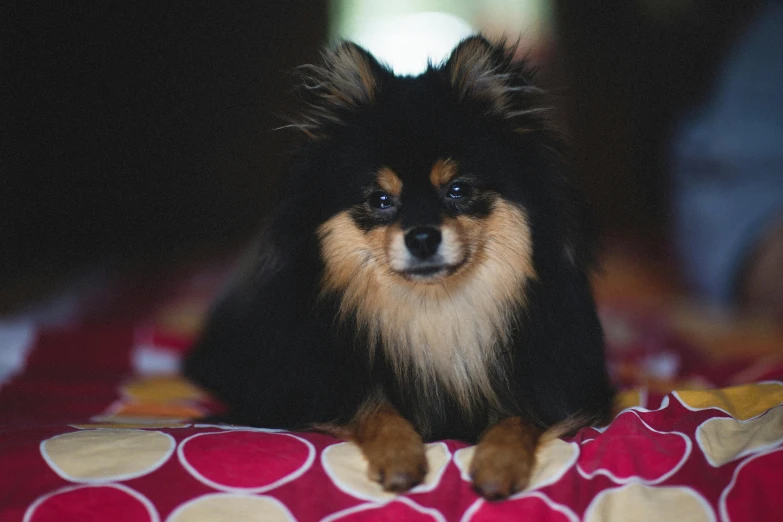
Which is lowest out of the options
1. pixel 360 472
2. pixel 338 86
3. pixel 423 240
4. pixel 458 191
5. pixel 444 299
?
pixel 360 472

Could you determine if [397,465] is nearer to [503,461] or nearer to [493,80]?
[503,461]

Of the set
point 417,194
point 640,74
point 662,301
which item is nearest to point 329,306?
point 417,194

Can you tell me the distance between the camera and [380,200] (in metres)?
1.63

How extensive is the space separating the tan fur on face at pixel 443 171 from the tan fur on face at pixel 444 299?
10cm

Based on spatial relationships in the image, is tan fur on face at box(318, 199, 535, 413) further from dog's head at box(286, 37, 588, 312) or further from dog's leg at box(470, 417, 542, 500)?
dog's leg at box(470, 417, 542, 500)

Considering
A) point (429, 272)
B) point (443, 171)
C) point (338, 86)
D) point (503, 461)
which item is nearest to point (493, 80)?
point (443, 171)

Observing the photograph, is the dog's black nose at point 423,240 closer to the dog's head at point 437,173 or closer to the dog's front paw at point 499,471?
the dog's head at point 437,173

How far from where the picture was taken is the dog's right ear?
5.49 ft

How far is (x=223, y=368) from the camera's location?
208 cm

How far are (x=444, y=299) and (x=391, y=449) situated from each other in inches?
18.0

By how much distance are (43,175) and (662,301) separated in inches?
182

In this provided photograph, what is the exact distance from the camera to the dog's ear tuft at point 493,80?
1.64 meters

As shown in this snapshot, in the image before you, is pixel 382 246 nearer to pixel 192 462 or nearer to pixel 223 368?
pixel 192 462

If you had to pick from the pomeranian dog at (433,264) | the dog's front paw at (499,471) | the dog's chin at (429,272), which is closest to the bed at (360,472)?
the dog's front paw at (499,471)
